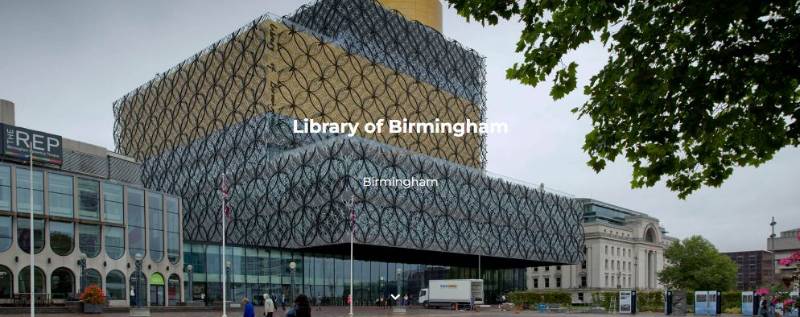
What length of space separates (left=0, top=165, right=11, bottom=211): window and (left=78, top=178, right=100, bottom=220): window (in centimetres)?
590

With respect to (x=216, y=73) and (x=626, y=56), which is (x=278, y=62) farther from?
(x=626, y=56)

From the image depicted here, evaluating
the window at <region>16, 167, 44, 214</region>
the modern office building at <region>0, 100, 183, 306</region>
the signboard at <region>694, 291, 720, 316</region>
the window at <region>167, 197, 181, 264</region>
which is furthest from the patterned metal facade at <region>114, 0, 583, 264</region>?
the signboard at <region>694, 291, 720, 316</region>

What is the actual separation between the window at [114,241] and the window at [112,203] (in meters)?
0.77

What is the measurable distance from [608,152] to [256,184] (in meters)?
71.2

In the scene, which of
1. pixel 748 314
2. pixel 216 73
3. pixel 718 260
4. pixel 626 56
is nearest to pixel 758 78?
pixel 626 56

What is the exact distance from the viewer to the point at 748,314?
57.9m

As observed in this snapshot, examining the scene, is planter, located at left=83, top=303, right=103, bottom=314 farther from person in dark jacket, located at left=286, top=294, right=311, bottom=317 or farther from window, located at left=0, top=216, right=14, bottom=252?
person in dark jacket, located at left=286, top=294, right=311, bottom=317

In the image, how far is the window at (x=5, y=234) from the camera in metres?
50.4

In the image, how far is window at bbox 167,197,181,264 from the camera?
218 feet

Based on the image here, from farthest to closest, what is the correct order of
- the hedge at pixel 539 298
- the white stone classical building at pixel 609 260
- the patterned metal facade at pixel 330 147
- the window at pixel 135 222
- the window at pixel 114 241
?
the white stone classical building at pixel 609 260
the hedge at pixel 539 298
the patterned metal facade at pixel 330 147
the window at pixel 135 222
the window at pixel 114 241

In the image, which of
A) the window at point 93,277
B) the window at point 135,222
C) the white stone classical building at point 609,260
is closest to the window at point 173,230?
the window at point 135,222

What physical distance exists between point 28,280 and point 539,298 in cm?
5671

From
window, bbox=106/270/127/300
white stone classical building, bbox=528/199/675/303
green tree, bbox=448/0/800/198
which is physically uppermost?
green tree, bbox=448/0/800/198

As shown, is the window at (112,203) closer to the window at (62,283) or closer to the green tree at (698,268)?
the window at (62,283)
